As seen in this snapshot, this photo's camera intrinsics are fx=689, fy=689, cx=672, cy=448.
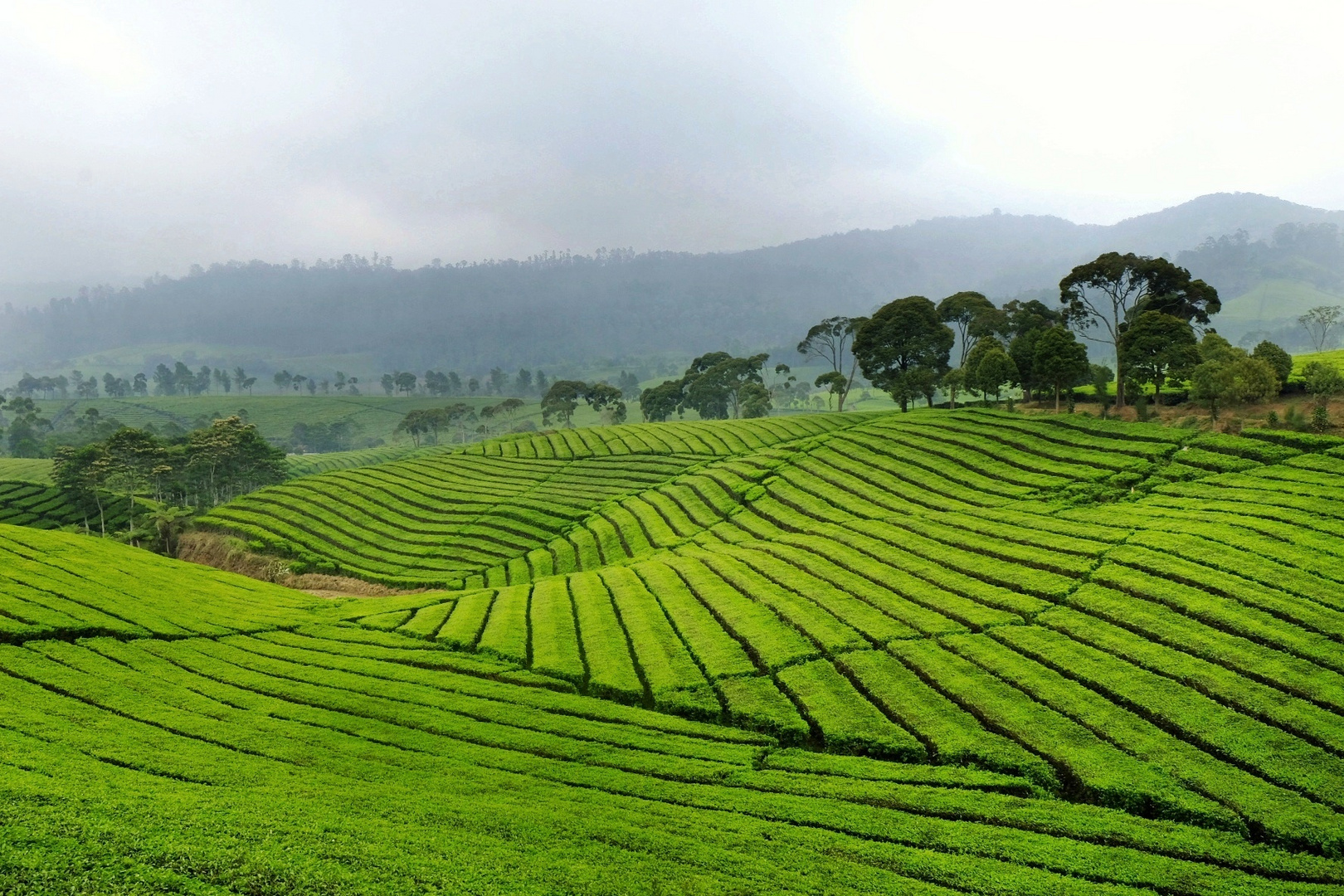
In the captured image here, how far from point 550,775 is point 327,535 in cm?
4398

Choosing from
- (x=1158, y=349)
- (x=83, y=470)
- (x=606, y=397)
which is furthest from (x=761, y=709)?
(x=606, y=397)

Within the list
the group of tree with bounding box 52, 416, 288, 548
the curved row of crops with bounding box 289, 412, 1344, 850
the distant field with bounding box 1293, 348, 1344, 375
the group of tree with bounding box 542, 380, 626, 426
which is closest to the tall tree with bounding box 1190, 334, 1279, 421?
the curved row of crops with bounding box 289, 412, 1344, 850

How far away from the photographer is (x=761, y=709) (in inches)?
824

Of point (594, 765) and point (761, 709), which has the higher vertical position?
point (761, 709)

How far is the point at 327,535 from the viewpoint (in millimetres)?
54438

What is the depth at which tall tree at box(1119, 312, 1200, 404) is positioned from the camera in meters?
46.1

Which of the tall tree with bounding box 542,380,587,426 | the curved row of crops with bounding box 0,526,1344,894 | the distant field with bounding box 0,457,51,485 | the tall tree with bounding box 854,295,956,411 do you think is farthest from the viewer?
the tall tree with bounding box 542,380,587,426

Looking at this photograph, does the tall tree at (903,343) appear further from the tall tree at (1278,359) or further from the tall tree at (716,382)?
the tall tree at (716,382)

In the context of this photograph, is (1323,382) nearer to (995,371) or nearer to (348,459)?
(995,371)

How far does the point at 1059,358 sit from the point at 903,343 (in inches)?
852

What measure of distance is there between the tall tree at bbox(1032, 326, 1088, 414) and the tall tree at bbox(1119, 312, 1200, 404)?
3.50 meters

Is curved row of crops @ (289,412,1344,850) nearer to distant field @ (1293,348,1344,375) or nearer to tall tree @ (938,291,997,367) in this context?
distant field @ (1293,348,1344,375)

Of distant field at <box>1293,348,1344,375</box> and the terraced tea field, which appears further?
distant field at <box>1293,348,1344,375</box>

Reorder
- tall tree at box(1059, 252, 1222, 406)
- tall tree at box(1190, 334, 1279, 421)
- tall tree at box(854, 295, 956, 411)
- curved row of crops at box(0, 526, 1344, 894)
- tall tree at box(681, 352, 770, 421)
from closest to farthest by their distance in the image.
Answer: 1. curved row of crops at box(0, 526, 1344, 894)
2. tall tree at box(1190, 334, 1279, 421)
3. tall tree at box(1059, 252, 1222, 406)
4. tall tree at box(854, 295, 956, 411)
5. tall tree at box(681, 352, 770, 421)
